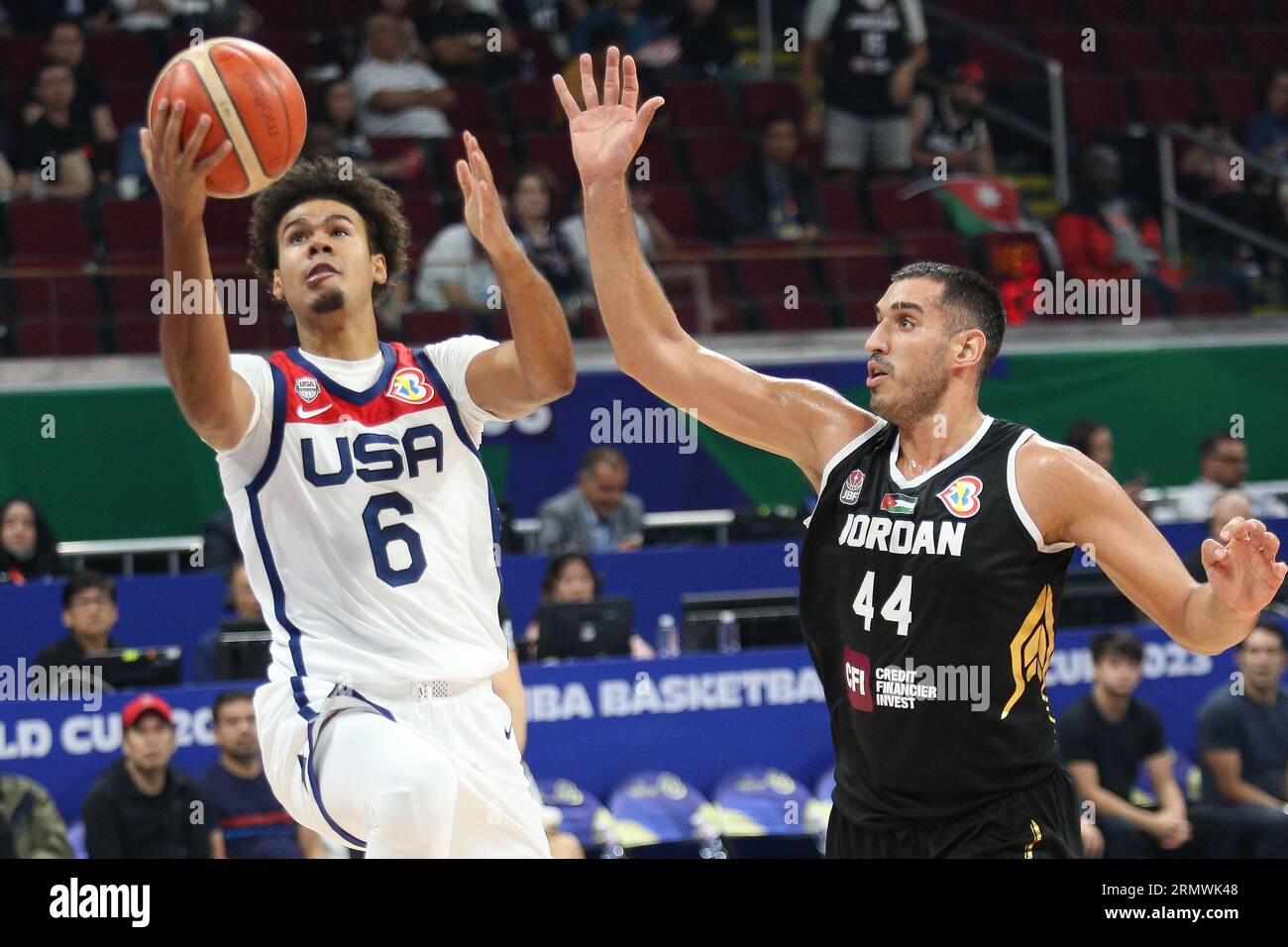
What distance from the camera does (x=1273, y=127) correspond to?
1485 centimetres

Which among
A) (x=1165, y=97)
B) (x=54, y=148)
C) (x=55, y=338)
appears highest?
(x=1165, y=97)

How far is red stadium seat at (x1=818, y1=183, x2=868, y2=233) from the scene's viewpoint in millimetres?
12914

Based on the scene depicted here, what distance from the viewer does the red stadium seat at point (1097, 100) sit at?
15.2m

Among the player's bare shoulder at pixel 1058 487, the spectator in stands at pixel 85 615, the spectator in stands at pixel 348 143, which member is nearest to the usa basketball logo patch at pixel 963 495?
the player's bare shoulder at pixel 1058 487

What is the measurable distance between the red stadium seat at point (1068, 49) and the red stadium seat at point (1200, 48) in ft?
2.67

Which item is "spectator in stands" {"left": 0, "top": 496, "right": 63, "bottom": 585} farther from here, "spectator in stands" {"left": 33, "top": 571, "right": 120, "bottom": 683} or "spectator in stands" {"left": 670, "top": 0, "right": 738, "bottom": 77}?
"spectator in stands" {"left": 670, "top": 0, "right": 738, "bottom": 77}

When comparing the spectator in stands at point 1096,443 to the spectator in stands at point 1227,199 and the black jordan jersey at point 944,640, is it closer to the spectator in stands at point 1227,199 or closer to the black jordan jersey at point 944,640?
the spectator in stands at point 1227,199

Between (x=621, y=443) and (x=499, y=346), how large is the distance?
633 centimetres

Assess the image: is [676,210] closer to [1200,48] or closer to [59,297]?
[59,297]

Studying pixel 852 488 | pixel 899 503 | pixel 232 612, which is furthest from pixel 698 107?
pixel 899 503

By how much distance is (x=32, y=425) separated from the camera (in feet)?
33.0

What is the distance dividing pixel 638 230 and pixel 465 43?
3059 millimetres

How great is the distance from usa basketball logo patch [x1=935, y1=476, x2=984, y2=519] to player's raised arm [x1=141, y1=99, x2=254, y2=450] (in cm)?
183

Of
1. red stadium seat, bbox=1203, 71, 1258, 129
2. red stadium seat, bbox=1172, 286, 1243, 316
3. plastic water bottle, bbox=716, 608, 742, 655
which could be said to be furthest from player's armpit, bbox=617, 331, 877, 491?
red stadium seat, bbox=1203, 71, 1258, 129
